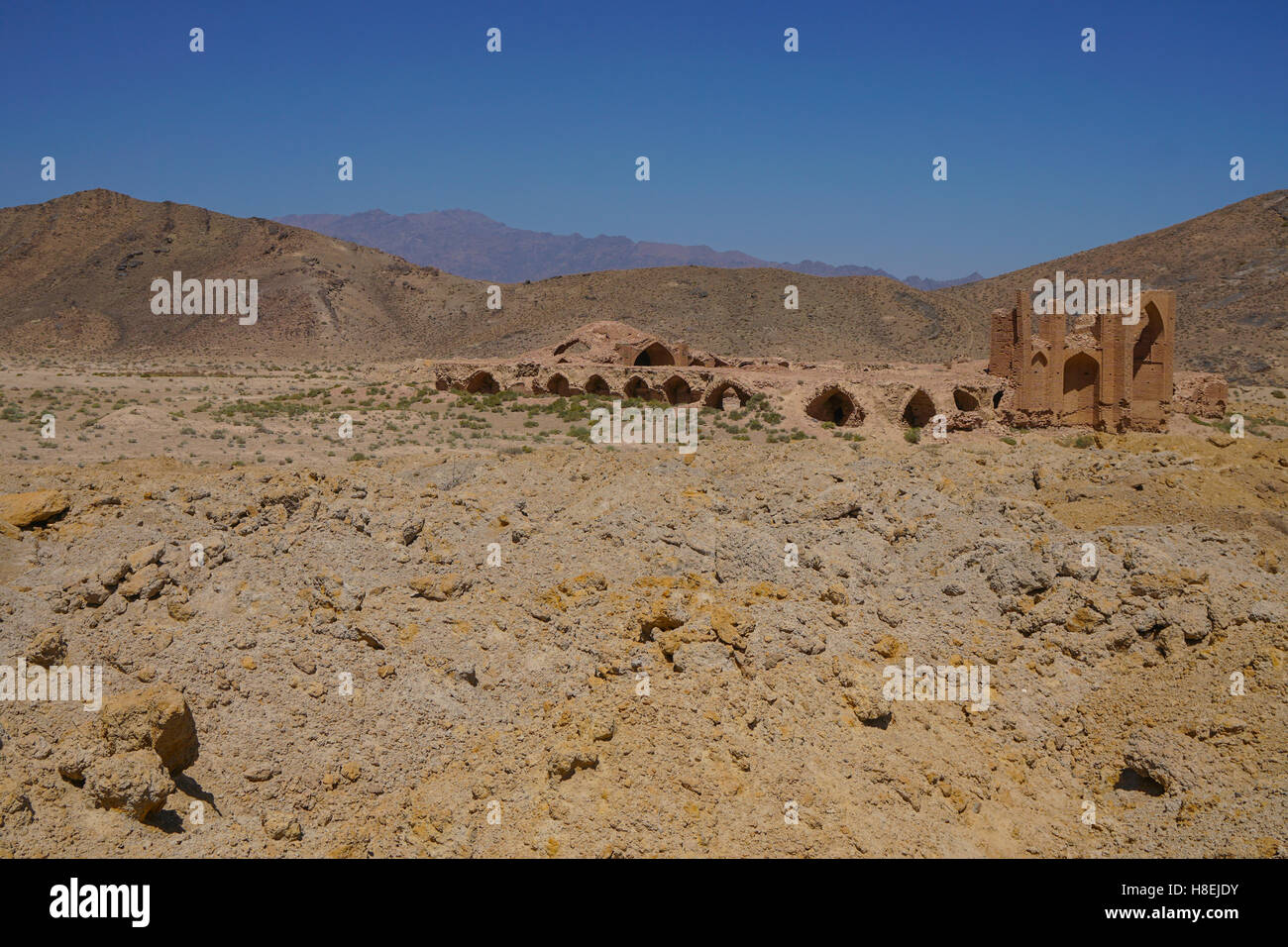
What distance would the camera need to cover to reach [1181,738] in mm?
7250

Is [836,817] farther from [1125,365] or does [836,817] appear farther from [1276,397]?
[1276,397]

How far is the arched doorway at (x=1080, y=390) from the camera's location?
2597cm

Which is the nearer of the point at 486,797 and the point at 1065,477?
the point at 486,797

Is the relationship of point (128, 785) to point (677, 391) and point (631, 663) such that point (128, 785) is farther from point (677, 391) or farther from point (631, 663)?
point (677, 391)

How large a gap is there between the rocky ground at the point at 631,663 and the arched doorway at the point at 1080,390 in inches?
569

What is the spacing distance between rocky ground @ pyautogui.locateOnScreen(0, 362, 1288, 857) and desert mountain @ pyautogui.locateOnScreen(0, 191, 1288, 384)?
161 feet

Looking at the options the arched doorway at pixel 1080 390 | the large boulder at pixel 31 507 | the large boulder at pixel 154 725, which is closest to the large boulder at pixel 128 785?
the large boulder at pixel 154 725

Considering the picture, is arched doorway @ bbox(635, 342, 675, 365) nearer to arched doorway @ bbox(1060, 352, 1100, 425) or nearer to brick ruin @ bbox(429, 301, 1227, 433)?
brick ruin @ bbox(429, 301, 1227, 433)

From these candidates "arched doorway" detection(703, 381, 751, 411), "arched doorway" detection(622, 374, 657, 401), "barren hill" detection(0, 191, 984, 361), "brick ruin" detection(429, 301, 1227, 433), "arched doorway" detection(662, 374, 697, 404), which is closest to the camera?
"brick ruin" detection(429, 301, 1227, 433)

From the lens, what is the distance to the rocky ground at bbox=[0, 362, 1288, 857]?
20.8ft

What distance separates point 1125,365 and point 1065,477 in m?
14.6

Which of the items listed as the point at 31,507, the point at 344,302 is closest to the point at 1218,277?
the point at 344,302

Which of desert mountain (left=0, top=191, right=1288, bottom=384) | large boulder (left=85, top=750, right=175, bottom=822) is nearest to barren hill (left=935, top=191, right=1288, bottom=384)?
desert mountain (left=0, top=191, right=1288, bottom=384)
